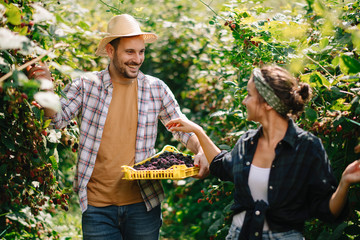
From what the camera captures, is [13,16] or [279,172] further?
[279,172]

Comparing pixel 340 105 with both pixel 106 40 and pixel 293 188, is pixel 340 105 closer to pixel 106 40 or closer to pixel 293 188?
pixel 293 188

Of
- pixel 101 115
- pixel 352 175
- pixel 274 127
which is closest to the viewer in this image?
pixel 352 175

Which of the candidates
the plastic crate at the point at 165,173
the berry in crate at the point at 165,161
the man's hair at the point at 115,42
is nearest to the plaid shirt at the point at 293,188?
the plastic crate at the point at 165,173

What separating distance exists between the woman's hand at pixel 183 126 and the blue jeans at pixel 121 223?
62cm

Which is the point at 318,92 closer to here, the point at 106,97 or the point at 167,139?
the point at 106,97

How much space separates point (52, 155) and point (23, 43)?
1.05 meters

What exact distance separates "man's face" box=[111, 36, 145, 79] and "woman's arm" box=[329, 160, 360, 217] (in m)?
1.53

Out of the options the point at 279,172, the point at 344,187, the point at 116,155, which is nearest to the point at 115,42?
the point at 116,155

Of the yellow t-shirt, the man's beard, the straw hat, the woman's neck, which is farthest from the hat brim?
the woman's neck

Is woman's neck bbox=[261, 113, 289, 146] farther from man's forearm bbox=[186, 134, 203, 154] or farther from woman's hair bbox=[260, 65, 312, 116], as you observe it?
man's forearm bbox=[186, 134, 203, 154]

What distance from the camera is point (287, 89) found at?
2037mm

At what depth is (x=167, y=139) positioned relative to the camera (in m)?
5.85

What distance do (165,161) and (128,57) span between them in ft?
2.45

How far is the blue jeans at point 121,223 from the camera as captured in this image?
2719mm
